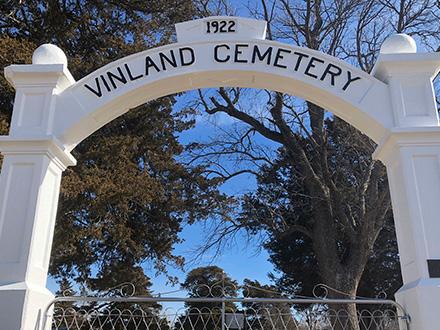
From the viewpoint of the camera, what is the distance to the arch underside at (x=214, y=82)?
4.48 metres

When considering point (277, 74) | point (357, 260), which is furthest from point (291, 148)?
point (277, 74)

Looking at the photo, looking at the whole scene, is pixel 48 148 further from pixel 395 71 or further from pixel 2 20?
pixel 2 20

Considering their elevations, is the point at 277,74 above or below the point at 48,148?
above

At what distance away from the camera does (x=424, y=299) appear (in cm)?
371

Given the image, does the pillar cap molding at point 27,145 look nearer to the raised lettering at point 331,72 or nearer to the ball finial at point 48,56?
the ball finial at point 48,56

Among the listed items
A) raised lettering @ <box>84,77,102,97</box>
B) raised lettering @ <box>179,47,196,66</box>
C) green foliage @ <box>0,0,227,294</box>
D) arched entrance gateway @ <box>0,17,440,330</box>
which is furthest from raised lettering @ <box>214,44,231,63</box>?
green foliage @ <box>0,0,227,294</box>

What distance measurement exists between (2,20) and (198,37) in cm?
733

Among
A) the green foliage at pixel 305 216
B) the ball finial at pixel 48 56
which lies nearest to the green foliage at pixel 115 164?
the green foliage at pixel 305 216

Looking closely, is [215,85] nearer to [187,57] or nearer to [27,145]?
[187,57]

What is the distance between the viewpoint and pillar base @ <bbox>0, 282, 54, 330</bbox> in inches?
147

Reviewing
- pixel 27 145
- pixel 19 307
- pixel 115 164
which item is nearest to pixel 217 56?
pixel 27 145

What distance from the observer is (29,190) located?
416 cm

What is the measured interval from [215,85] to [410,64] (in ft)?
6.26

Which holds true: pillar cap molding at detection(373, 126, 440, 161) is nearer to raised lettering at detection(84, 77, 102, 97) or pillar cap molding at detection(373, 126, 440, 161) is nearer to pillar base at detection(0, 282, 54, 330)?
raised lettering at detection(84, 77, 102, 97)
